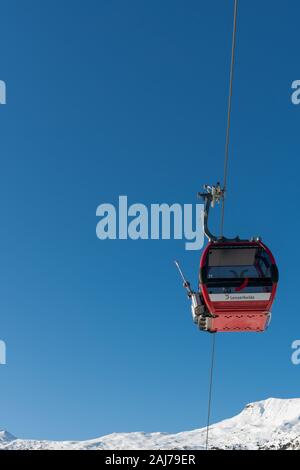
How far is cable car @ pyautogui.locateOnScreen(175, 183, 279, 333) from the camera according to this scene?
18.8 metres

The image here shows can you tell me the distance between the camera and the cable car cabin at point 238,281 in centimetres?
1878

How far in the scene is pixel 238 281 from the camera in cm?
1905

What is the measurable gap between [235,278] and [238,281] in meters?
0.12

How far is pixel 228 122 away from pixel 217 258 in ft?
18.1

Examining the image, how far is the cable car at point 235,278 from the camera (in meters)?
18.8

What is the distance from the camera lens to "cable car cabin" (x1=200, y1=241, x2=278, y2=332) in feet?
61.6

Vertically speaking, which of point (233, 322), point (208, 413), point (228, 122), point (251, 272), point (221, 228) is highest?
point (228, 122)
